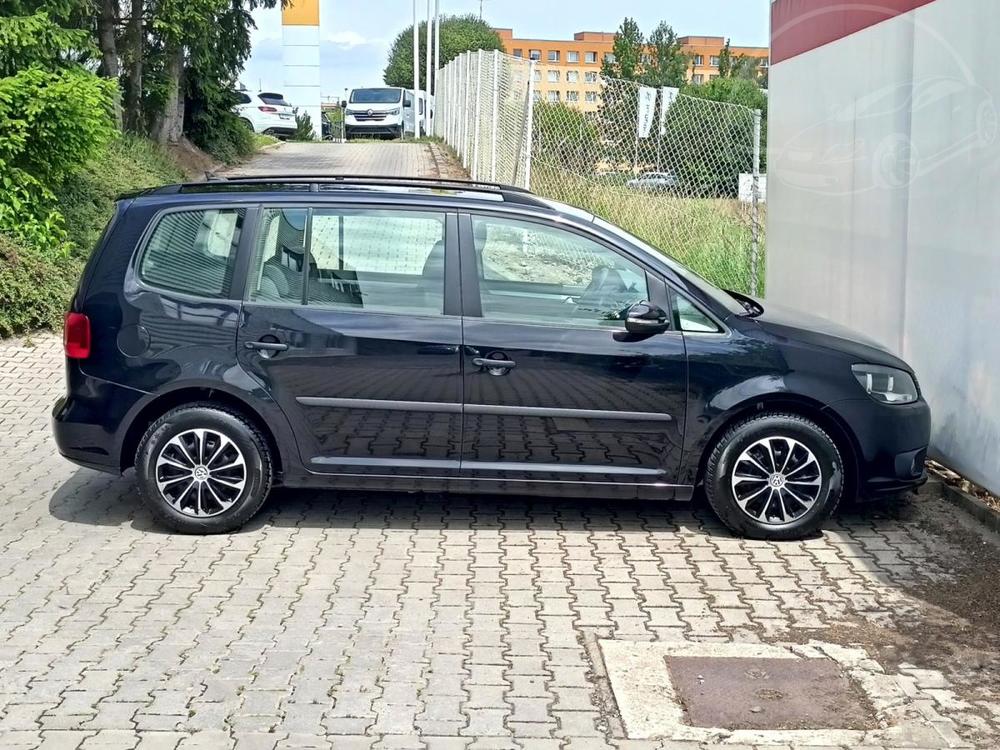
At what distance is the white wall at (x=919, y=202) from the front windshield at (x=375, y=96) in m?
34.1

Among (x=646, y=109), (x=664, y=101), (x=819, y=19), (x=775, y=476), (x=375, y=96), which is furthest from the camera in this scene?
(x=375, y=96)

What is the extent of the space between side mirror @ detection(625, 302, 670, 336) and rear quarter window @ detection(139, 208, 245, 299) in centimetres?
201

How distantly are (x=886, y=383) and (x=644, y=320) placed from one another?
4.30ft

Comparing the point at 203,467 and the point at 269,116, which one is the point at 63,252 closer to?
the point at 203,467

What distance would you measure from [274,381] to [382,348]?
56 centimetres

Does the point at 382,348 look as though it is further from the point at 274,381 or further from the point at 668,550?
Answer: the point at 668,550

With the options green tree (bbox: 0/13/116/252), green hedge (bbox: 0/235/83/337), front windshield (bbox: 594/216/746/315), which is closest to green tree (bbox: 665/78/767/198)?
green tree (bbox: 0/13/116/252)

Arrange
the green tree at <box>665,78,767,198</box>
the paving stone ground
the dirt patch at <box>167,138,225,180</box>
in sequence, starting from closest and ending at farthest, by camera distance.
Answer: the paving stone ground < the green tree at <box>665,78,767,198</box> < the dirt patch at <box>167,138,225,180</box>

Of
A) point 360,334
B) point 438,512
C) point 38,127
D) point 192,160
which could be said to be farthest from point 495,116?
point 360,334

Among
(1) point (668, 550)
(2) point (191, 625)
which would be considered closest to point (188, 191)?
(2) point (191, 625)

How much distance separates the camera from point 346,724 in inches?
162

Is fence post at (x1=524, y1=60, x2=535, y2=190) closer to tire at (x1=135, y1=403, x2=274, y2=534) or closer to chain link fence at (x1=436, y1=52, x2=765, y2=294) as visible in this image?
chain link fence at (x1=436, y1=52, x2=765, y2=294)

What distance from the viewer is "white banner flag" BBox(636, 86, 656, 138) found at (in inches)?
491

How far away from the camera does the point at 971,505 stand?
661 centimetres
